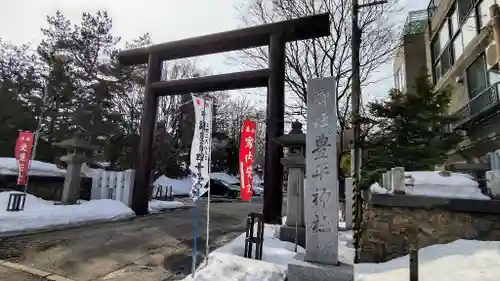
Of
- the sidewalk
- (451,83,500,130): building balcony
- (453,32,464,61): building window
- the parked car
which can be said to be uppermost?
(453,32,464,61): building window

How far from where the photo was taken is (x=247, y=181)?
8.17 meters

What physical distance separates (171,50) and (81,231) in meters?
7.53

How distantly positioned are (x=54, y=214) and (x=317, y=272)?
9.09m

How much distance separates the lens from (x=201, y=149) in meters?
5.43

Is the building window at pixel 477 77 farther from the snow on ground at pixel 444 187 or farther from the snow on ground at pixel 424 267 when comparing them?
the snow on ground at pixel 424 267

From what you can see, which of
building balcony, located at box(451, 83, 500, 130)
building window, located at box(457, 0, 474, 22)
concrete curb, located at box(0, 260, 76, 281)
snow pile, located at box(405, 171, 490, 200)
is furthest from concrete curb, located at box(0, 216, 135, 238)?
building window, located at box(457, 0, 474, 22)

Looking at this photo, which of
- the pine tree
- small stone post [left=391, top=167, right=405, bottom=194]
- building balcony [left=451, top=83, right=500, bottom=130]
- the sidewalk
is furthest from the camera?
building balcony [left=451, top=83, right=500, bottom=130]

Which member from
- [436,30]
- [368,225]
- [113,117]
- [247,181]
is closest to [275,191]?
[247,181]

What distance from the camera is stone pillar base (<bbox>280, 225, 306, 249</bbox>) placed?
23.8 feet

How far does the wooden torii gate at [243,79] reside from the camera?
9.32 m

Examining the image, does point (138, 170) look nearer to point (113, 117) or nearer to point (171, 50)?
point (171, 50)

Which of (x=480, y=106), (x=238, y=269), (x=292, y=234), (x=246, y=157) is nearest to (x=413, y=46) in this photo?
(x=480, y=106)

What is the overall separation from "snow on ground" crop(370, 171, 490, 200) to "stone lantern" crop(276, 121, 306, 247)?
2138 millimetres

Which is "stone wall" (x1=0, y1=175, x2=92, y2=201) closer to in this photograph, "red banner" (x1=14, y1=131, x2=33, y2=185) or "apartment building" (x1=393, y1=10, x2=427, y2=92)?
"red banner" (x1=14, y1=131, x2=33, y2=185)
